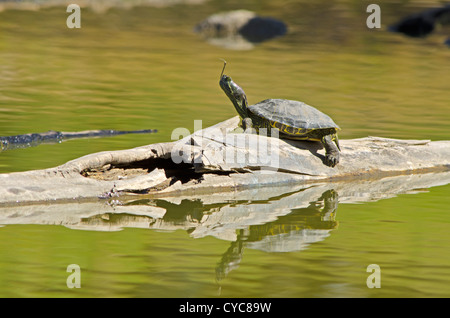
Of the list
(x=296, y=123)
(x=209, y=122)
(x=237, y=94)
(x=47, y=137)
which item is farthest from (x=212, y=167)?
(x=209, y=122)

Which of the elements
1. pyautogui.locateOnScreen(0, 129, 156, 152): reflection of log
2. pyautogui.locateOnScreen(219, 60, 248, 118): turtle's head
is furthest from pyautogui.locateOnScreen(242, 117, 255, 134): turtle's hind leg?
pyautogui.locateOnScreen(0, 129, 156, 152): reflection of log

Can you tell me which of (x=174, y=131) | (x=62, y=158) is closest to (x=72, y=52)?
(x=174, y=131)

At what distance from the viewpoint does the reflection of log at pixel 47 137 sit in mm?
9484

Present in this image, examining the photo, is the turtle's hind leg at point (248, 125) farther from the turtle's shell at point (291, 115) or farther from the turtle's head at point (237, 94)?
the turtle's head at point (237, 94)

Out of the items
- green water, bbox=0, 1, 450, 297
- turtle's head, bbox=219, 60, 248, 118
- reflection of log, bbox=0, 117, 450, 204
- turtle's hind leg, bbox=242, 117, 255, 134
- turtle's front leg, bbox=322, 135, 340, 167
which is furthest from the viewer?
turtle's head, bbox=219, 60, 248, 118

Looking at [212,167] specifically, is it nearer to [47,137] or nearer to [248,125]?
[248,125]

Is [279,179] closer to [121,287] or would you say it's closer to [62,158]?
[62,158]

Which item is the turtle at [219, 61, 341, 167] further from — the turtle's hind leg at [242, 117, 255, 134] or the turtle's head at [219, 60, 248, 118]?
the turtle's head at [219, 60, 248, 118]

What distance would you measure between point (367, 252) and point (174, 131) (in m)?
5.49

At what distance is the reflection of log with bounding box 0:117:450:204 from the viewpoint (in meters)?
6.73

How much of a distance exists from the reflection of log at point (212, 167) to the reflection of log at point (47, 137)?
269 cm

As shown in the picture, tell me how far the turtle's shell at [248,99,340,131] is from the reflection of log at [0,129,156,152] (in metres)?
2.75

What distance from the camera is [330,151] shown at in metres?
8.04

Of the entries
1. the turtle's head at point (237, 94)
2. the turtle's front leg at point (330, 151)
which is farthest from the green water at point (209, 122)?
the turtle's head at point (237, 94)
